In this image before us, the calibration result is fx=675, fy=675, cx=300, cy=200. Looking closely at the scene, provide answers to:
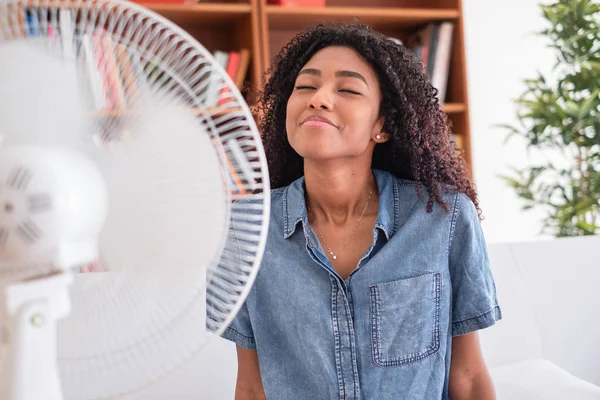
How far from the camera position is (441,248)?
1.12 m

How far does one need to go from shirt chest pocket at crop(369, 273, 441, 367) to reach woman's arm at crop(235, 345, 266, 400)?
0.22 metres

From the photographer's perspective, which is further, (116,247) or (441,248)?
(441,248)

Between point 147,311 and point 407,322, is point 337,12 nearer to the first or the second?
point 407,322

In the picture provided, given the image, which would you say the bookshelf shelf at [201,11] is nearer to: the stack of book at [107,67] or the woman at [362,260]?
the woman at [362,260]

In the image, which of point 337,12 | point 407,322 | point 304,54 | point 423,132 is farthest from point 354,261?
point 337,12

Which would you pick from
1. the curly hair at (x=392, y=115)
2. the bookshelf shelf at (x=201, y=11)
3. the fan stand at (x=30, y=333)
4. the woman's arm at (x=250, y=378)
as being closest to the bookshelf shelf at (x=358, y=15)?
the bookshelf shelf at (x=201, y=11)

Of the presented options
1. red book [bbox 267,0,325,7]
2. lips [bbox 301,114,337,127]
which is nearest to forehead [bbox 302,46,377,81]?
lips [bbox 301,114,337,127]

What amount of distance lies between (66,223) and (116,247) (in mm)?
73

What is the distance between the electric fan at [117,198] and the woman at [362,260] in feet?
1.44

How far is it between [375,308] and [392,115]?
0.33 metres

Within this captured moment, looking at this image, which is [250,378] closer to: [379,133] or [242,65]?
[379,133]

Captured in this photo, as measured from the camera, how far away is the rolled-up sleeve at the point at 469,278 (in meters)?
1.10

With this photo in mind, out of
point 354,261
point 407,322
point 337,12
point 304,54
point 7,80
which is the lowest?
point 407,322

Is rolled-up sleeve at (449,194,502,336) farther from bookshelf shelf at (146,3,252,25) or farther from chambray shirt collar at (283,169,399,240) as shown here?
A: bookshelf shelf at (146,3,252,25)
